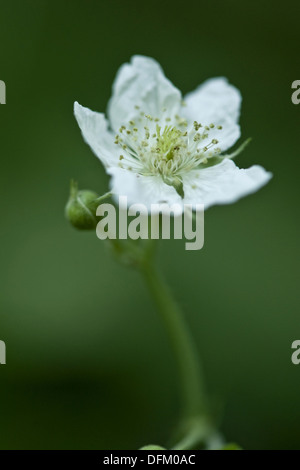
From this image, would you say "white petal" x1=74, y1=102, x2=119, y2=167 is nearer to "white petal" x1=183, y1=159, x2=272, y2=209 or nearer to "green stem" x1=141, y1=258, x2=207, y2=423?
"white petal" x1=183, y1=159, x2=272, y2=209

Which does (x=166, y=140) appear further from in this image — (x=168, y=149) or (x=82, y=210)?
(x=82, y=210)

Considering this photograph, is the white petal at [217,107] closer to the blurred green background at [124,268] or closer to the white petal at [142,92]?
the white petal at [142,92]

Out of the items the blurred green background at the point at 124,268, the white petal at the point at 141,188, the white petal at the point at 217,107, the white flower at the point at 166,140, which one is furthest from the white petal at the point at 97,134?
the blurred green background at the point at 124,268

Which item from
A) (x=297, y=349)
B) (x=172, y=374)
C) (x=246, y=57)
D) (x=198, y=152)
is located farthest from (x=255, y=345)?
(x=246, y=57)

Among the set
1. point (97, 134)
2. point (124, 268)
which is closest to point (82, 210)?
point (97, 134)

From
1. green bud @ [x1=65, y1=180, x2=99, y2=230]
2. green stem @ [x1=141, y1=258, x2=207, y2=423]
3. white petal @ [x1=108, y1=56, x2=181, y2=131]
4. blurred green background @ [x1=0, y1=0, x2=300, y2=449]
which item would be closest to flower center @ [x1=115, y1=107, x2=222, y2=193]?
white petal @ [x1=108, y1=56, x2=181, y2=131]

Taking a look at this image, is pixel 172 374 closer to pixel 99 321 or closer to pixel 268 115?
pixel 99 321
